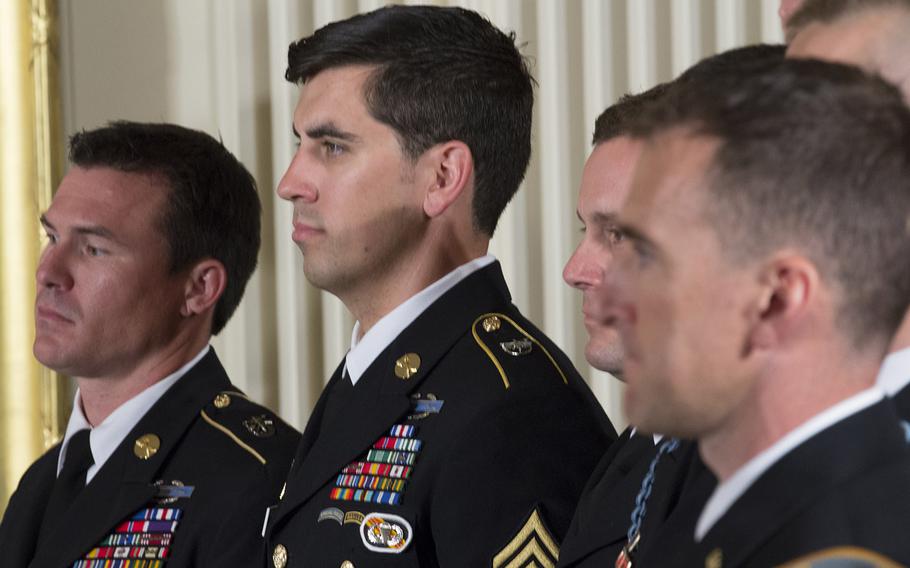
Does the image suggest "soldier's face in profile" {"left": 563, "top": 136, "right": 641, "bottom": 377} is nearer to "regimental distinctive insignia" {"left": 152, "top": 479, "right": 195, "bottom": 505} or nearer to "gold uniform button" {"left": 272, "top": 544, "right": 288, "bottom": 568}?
"gold uniform button" {"left": 272, "top": 544, "right": 288, "bottom": 568}

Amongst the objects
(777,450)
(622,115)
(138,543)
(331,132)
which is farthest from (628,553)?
(138,543)

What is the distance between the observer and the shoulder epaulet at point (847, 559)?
1.14m

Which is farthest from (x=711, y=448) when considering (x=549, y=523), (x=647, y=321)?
(x=549, y=523)

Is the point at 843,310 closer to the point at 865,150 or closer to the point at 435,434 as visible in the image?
the point at 865,150

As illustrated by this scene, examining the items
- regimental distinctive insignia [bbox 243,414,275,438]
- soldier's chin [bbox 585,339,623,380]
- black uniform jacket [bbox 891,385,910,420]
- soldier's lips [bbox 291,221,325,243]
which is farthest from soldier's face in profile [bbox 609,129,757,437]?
regimental distinctive insignia [bbox 243,414,275,438]

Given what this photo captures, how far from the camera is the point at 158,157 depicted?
294 cm

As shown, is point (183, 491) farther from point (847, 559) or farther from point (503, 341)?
point (847, 559)

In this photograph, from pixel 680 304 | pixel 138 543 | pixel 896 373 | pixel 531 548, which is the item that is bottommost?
pixel 138 543

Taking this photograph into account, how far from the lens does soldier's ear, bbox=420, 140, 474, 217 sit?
2363 millimetres

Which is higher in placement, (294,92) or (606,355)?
(294,92)

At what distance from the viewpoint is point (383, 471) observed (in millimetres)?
2188

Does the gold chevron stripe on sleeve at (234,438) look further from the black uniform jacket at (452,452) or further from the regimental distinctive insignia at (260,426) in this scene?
the black uniform jacket at (452,452)

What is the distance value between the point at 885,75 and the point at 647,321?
0.43 meters

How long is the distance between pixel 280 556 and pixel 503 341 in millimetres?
464
